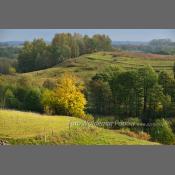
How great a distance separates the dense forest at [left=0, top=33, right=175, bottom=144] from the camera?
55.1ft

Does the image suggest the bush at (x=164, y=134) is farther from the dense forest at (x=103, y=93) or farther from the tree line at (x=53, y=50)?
the tree line at (x=53, y=50)

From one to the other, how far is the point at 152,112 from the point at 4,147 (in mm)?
3770

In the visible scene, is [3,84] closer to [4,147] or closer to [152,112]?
[4,147]

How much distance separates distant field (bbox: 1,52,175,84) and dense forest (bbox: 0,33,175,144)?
0.10 meters

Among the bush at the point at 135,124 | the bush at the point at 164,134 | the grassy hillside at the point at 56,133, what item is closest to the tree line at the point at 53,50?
the grassy hillside at the point at 56,133

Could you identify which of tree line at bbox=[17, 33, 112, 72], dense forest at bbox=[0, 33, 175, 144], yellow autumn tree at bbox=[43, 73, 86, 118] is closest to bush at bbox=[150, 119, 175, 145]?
dense forest at bbox=[0, 33, 175, 144]

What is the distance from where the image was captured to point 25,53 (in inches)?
675

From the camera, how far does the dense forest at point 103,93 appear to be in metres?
16.8

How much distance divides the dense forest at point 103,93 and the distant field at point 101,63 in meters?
0.10

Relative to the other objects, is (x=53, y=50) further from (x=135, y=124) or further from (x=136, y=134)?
(x=136, y=134)

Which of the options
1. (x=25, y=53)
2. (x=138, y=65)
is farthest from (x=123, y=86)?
(x=25, y=53)

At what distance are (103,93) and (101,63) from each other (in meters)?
0.75

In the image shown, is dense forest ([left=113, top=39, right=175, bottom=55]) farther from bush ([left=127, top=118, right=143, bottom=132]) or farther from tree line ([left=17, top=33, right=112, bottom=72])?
bush ([left=127, top=118, right=143, bottom=132])

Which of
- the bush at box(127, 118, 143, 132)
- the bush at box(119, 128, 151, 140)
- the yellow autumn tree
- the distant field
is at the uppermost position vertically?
the distant field
